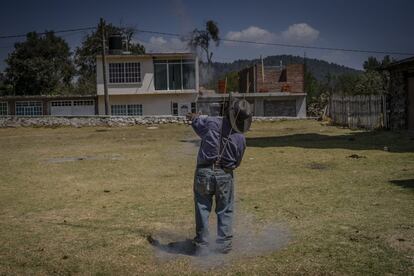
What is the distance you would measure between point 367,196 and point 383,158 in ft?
19.5

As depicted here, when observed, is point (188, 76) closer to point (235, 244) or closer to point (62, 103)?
point (62, 103)

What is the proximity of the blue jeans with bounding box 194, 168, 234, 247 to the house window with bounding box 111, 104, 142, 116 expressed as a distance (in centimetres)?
4086

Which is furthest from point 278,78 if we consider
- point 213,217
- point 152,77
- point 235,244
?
point 235,244

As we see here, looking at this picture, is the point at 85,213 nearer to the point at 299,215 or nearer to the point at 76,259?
the point at 76,259

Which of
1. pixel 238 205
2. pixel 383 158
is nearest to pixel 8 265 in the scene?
pixel 238 205

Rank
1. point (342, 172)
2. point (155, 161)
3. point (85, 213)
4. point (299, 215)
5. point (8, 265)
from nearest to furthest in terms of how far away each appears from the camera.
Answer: point (8, 265) → point (299, 215) → point (85, 213) → point (342, 172) → point (155, 161)

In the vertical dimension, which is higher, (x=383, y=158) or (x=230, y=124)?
(x=230, y=124)

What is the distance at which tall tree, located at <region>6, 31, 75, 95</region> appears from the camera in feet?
196

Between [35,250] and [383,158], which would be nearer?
[35,250]

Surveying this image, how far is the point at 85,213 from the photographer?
28.2ft

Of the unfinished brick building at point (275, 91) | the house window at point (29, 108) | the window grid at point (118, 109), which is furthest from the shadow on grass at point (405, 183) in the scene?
the house window at point (29, 108)

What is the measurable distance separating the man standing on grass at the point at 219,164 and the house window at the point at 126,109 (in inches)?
1608

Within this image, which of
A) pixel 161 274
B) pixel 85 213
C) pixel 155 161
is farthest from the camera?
pixel 155 161

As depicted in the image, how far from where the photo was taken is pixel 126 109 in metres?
46.5
